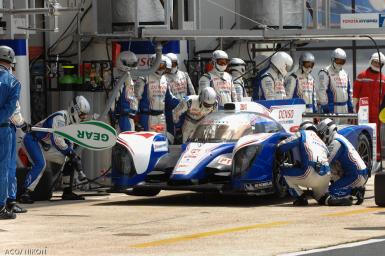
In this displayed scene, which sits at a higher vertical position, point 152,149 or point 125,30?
point 125,30

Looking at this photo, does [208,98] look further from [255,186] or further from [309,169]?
[309,169]

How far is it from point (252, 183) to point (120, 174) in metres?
1.97

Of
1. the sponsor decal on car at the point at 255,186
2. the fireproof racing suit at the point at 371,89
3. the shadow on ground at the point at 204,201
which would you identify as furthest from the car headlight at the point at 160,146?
the fireproof racing suit at the point at 371,89

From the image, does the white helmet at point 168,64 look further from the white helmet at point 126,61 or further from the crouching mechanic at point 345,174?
the crouching mechanic at point 345,174

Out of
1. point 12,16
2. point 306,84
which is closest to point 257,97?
point 306,84

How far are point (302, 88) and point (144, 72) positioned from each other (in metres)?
3.61

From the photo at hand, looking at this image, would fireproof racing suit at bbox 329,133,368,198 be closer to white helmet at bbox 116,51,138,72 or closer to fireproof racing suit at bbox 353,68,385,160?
white helmet at bbox 116,51,138,72

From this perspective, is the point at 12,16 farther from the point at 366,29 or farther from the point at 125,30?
the point at 366,29

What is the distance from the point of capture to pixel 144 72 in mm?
23203

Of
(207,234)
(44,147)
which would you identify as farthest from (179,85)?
(207,234)

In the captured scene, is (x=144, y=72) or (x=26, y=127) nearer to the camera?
(x=26, y=127)

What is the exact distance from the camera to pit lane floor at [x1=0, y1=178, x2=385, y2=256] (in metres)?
14.3

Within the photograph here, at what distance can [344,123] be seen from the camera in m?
24.8

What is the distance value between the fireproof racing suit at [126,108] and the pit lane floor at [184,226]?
2.28 meters
